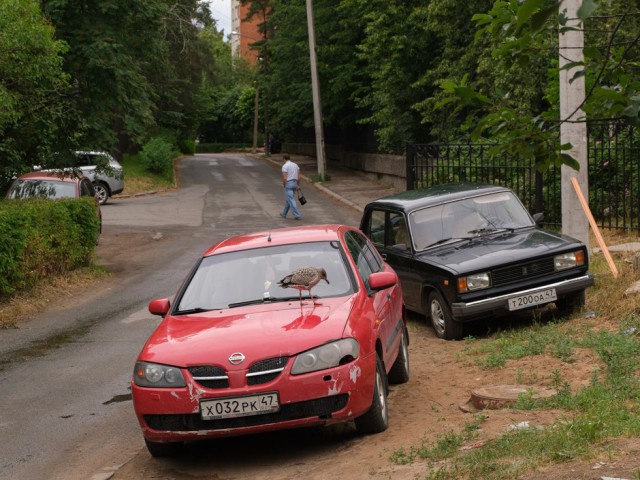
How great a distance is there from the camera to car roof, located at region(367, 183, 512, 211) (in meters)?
12.7

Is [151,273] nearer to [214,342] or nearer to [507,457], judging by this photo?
[214,342]

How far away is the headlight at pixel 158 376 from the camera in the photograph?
695 cm

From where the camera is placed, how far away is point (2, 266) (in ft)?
47.5

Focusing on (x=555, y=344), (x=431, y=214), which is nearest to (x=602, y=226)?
(x=431, y=214)

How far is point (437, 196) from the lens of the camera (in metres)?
12.8

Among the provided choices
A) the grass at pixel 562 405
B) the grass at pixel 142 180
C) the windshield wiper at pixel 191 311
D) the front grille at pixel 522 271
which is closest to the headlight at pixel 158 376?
the windshield wiper at pixel 191 311

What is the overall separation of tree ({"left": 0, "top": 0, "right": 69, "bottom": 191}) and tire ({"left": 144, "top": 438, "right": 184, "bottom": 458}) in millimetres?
9280

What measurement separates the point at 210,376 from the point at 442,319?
5.39m

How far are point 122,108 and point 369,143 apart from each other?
28011 mm

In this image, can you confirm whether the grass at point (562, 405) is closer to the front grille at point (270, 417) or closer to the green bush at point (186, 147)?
the front grille at point (270, 417)

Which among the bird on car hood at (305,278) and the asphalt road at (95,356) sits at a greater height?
the bird on car hood at (305,278)

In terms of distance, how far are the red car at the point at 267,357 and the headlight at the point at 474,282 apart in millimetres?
3104

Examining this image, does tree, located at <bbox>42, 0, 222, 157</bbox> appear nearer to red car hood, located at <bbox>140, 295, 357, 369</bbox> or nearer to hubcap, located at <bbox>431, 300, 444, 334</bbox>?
hubcap, located at <bbox>431, 300, 444, 334</bbox>

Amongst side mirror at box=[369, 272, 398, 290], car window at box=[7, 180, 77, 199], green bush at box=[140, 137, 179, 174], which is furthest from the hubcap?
green bush at box=[140, 137, 179, 174]
